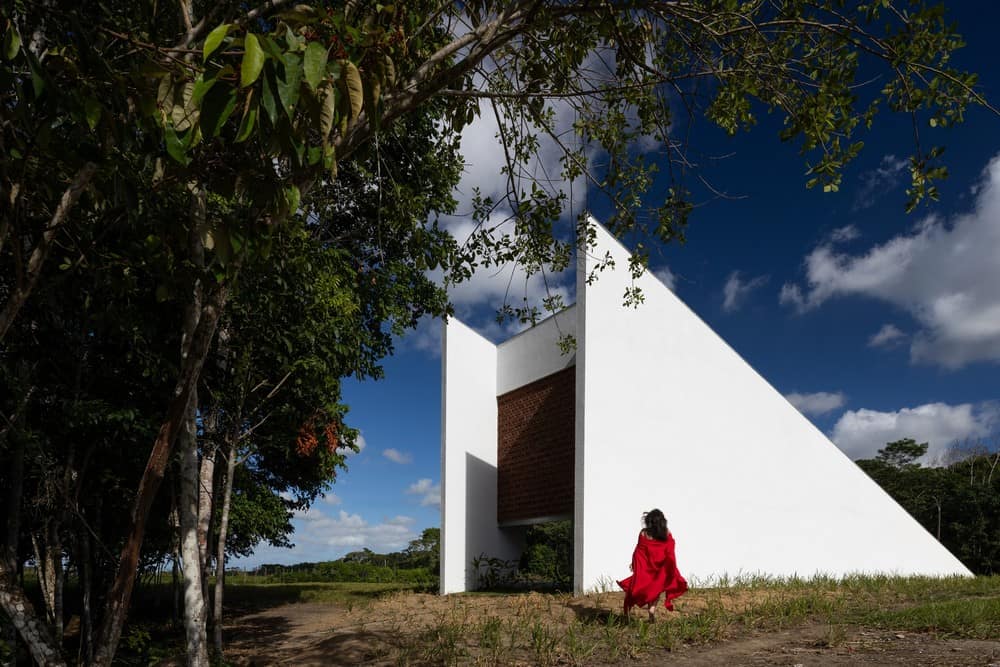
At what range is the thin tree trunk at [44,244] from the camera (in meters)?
3.75

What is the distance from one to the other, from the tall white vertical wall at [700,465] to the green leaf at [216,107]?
908 cm

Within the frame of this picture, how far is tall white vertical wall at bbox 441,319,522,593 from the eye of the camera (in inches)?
566

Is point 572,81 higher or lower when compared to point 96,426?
higher

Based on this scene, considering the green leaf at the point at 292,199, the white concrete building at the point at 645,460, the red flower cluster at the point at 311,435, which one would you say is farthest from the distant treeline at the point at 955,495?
the green leaf at the point at 292,199

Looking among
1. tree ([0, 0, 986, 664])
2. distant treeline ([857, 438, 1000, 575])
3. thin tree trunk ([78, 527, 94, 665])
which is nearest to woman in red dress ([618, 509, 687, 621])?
tree ([0, 0, 986, 664])

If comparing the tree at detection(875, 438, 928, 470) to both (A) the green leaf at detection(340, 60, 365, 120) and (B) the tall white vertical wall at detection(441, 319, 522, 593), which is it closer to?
(B) the tall white vertical wall at detection(441, 319, 522, 593)

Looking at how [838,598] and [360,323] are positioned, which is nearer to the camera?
[838,598]

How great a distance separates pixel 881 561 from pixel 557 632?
26.6ft

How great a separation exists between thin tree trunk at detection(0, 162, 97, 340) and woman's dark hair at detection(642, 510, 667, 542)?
6437 mm

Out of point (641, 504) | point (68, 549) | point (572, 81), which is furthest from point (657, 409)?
point (68, 549)

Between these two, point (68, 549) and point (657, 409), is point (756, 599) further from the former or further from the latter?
point (68, 549)

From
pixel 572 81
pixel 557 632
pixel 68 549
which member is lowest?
pixel 557 632

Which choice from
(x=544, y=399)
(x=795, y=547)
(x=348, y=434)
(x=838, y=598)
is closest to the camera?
(x=838, y=598)

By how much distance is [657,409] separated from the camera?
11.8 metres
